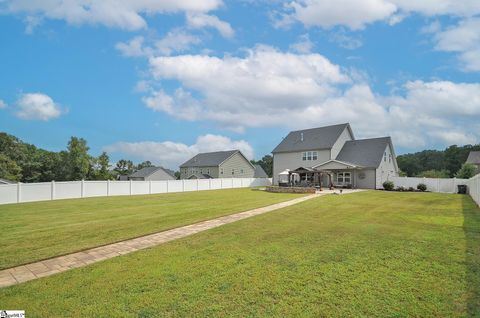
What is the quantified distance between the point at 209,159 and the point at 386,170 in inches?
1112

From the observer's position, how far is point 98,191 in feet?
70.2

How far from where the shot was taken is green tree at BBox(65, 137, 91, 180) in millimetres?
43531

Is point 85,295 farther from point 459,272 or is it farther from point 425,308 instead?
point 459,272

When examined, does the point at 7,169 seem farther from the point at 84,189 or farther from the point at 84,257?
the point at 84,257

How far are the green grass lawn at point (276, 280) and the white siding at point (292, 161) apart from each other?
1094 inches

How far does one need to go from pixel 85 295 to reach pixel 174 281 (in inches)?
49.3

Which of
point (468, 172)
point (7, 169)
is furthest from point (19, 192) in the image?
point (468, 172)

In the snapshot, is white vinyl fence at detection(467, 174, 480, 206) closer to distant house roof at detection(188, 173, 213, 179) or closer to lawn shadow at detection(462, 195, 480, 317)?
lawn shadow at detection(462, 195, 480, 317)

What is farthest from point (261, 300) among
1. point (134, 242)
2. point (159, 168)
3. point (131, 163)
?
point (131, 163)

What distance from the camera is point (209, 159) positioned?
1925 inches

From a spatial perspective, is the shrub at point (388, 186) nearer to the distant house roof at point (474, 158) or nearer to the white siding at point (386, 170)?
the white siding at point (386, 170)

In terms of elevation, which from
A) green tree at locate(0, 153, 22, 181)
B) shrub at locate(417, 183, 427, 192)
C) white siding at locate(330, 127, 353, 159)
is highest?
white siding at locate(330, 127, 353, 159)

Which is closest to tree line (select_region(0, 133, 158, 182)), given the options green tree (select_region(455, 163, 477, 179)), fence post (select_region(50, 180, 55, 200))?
fence post (select_region(50, 180, 55, 200))

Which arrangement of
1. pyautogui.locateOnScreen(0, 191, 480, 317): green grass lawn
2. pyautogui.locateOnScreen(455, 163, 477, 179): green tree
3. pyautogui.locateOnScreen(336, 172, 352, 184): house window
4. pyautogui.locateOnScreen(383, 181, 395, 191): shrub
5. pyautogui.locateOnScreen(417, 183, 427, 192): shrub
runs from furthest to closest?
pyautogui.locateOnScreen(455, 163, 477, 179): green tree < pyautogui.locateOnScreen(336, 172, 352, 184): house window < pyautogui.locateOnScreen(383, 181, 395, 191): shrub < pyautogui.locateOnScreen(417, 183, 427, 192): shrub < pyautogui.locateOnScreen(0, 191, 480, 317): green grass lawn
